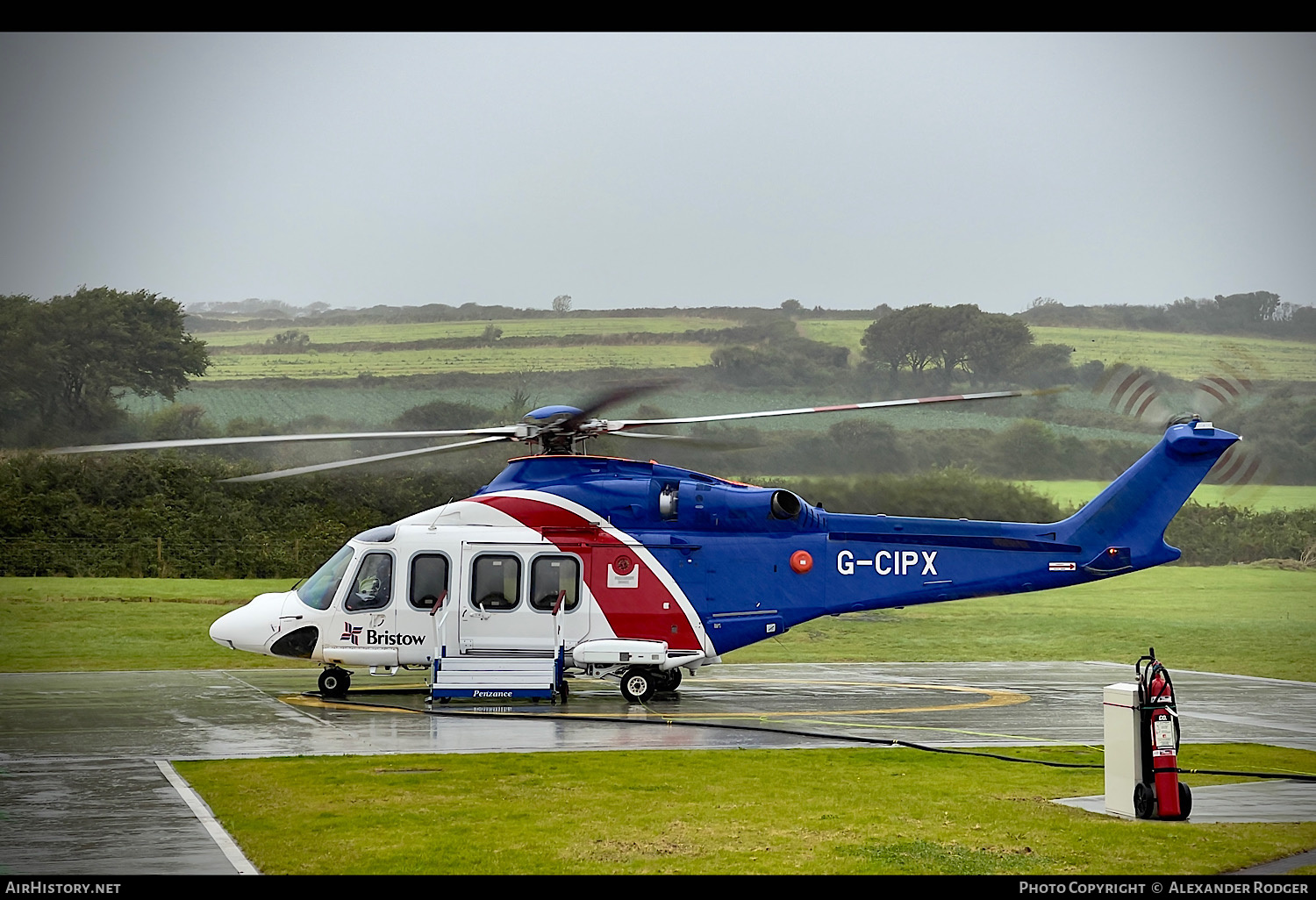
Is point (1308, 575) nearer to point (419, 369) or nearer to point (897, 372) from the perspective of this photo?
point (897, 372)

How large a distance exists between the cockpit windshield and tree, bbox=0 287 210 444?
31017mm

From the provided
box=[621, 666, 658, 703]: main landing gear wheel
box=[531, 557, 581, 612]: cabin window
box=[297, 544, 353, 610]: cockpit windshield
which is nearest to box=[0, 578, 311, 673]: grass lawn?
box=[297, 544, 353, 610]: cockpit windshield

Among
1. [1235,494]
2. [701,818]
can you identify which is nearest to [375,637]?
[701,818]

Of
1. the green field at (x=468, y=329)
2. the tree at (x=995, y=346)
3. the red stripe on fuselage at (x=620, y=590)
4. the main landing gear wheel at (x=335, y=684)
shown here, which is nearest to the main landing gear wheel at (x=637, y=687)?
the red stripe on fuselage at (x=620, y=590)

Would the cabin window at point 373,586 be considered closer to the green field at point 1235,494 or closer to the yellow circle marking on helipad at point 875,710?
the yellow circle marking on helipad at point 875,710

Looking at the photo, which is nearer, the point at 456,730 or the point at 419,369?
the point at 456,730

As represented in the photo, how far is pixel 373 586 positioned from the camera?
54.1 ft

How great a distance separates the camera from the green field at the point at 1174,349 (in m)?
52.0

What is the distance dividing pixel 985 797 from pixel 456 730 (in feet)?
20.6

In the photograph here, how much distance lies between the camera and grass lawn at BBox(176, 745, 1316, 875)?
7.84m

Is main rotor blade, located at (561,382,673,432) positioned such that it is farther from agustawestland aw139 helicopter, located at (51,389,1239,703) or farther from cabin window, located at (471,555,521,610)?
cabin window, located at (471,555,521,610)

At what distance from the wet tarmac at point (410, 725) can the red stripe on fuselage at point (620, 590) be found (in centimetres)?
101

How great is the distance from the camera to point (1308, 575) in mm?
38656
